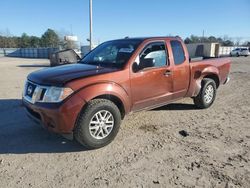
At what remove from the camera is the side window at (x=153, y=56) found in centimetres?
518

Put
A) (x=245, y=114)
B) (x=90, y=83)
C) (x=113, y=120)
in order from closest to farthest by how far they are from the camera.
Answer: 1. (x=90, y=83)
2. (x=113, y=120)
3. (x=245, y=114)

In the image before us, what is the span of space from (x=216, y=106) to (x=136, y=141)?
11.3ft

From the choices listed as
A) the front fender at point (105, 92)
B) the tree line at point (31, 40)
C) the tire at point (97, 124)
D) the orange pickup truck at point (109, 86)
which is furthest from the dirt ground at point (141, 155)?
the tree line at point (31, 40)

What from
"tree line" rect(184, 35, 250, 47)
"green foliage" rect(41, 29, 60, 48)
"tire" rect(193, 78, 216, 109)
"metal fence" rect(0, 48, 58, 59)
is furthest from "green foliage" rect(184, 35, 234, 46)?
"tire" rect(193, 78, 216, 109)

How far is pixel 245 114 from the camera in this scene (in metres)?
6.63

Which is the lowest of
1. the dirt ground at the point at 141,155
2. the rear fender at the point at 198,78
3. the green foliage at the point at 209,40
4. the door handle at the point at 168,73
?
the dirt ground at the point at 141,155

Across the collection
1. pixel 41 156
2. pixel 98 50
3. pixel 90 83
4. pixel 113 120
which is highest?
pixel 98 50

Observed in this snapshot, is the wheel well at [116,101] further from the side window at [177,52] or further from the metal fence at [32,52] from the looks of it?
the metal fence at [32,52]

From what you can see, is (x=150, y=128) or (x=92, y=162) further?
(x=150, y=128)

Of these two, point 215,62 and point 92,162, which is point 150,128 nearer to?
point 92,162

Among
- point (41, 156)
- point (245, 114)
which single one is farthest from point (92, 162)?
point (245, 114)

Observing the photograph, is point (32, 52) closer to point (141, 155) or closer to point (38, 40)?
point (38, 40)

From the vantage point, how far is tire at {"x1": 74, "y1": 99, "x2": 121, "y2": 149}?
436 centimetres

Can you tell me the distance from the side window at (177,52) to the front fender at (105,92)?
1642 millimetres
